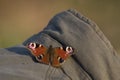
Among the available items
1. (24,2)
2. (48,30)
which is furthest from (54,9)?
(48,30)

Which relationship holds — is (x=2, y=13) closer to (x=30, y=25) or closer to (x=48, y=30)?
(x=30, y=25)

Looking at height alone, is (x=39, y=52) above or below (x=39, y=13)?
above

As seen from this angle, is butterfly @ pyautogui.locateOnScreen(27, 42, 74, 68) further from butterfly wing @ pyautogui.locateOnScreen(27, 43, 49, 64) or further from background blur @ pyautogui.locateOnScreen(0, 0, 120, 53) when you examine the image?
background blur @ pyautogui.locateOnScreen(0, 0, 120, 53)

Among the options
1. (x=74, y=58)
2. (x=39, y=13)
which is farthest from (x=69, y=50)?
(x=39, y=13)

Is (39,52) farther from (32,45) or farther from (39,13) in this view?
(39,13)

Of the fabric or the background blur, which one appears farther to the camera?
the background blur

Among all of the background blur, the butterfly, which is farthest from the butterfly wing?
the background blur
